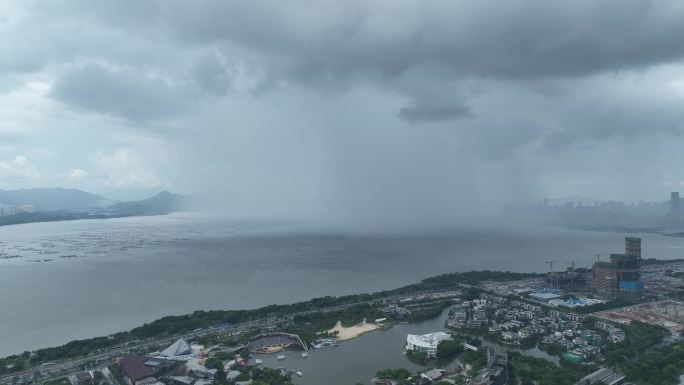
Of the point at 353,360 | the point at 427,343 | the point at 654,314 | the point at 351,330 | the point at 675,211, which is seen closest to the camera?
the point at 353,360

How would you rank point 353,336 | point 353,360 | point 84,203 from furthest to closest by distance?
1. point 84,203
2. point 353,336
3. point 353,360

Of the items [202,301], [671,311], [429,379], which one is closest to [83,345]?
[202,301]

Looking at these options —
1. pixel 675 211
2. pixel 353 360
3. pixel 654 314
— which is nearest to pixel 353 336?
pixel 353 360

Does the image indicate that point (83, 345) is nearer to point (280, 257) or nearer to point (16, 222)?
point (280, 257)

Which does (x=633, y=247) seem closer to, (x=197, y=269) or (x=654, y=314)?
(x=654, y=314)

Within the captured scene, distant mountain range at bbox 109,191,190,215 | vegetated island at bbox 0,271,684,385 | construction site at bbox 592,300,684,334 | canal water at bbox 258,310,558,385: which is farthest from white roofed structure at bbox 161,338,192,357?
distant mountain range at bbox 109,191,190,215

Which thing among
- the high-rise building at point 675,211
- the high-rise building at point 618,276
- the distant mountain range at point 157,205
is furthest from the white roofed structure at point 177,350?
the distant mountain range at point 157,205

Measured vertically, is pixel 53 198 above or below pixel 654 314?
above

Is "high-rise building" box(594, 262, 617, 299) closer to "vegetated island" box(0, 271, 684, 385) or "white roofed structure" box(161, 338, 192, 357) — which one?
"vegetated island" box(0, 271, 684, 385)
